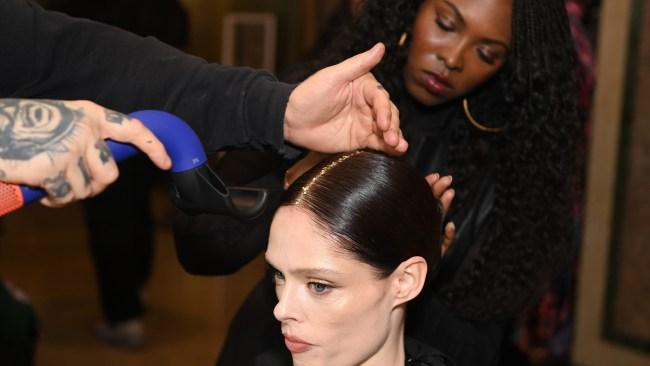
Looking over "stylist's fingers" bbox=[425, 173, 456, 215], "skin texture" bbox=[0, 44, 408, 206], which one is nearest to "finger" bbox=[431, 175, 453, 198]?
"stylist's fingers" bbox=[425, 173, 456, 215]

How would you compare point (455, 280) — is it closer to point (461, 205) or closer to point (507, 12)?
point (461, 205)

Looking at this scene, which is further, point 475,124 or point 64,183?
point 475,124

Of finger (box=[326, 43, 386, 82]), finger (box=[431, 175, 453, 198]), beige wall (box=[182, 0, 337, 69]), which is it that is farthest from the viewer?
beige wall (box=[182, 0, 337, 69])

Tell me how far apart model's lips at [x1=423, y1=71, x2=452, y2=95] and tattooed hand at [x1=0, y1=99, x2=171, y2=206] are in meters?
0.73

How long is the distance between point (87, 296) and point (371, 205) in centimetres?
323

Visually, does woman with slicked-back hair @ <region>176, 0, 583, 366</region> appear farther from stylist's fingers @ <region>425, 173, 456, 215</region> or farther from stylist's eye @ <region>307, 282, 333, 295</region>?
stylist's eye @ <region>307, 282, 333, 295</region>

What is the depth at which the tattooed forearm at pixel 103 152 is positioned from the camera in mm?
986

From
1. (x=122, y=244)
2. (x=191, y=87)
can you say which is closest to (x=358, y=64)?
A: (x=191, y=87)

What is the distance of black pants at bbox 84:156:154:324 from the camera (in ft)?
11.2

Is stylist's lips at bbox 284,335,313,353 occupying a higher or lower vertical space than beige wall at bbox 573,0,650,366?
higher

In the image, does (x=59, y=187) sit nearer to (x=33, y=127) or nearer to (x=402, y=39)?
(x=33, y=127)

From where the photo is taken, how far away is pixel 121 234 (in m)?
3.48

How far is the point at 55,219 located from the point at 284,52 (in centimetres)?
191

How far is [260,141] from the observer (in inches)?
50.1
